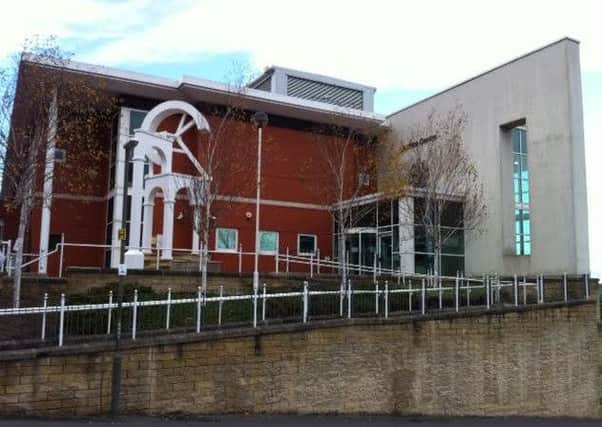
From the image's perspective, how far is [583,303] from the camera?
1984 cm

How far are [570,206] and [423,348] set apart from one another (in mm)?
10504

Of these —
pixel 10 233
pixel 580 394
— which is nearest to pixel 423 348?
pixel 580 394

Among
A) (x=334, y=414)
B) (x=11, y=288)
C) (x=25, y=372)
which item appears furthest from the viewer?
(x=11, y=288)

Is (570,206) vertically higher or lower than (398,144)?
lower

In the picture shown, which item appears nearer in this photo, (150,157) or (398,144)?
(150,157)

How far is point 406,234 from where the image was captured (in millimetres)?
26500

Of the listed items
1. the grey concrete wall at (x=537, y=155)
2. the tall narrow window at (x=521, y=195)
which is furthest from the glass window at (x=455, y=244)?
the tall narrow window at (x=521, y=195)

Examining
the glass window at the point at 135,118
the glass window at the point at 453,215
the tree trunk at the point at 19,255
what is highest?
the glass window at the point at 135,118

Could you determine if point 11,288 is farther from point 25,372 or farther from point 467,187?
point 467,187

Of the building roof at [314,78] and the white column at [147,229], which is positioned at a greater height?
the building roof at [314,78]

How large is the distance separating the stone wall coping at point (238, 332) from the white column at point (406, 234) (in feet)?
25.7

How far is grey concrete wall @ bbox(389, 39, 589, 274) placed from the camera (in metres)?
23.2

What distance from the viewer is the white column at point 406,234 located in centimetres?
2539

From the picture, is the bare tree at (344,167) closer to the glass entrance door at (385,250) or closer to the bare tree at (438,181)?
the bare tree at (438,181)
